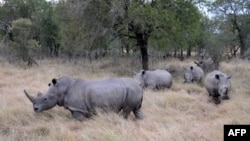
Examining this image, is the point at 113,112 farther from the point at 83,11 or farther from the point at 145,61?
the point at 145,61

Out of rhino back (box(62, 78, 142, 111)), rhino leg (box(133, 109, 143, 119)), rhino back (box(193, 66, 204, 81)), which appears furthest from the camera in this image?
rhino back (box(193, 66, 204, 81))

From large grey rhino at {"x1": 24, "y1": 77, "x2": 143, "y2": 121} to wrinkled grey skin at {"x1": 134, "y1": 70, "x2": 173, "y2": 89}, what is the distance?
472 cm

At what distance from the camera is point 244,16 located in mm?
29375

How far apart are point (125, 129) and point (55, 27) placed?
25685mm

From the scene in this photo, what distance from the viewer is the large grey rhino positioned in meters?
7.53

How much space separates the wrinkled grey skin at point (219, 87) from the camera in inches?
418

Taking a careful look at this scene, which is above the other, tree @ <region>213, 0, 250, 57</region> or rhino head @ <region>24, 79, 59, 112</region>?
tree @ <region>213, 0, 250, 57</region>

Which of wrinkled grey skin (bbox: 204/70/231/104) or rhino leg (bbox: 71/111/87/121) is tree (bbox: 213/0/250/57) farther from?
rhino leg (bbox: 71/111/87/121)

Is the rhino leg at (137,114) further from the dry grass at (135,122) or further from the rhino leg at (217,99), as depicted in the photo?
the rhino leg at (217,99)

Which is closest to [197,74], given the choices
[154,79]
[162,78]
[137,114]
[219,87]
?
[162,78]

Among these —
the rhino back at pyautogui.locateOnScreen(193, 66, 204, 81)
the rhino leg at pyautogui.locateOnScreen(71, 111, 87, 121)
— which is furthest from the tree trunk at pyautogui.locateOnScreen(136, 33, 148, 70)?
A: the rhino leg at pyautogui.locateOnScreen(71, 111, 87, 121)

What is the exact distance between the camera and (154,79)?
12.9 m

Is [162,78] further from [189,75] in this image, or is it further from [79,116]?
[79,116]

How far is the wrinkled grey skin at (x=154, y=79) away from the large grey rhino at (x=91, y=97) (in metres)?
4.72
